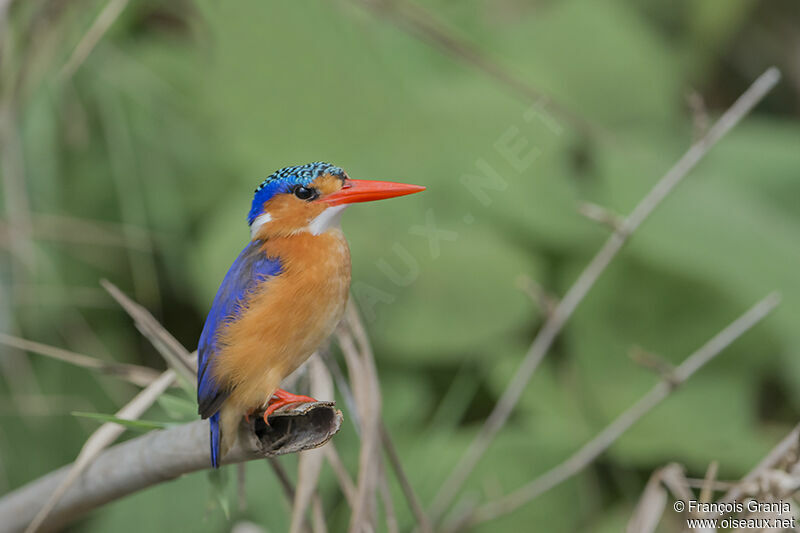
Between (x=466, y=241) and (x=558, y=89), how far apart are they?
58cm

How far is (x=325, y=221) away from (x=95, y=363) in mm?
367

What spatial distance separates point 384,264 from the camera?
1630mm

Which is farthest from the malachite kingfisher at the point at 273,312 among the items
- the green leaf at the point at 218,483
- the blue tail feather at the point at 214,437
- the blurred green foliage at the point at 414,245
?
the blurred green foliage at the point at 414,245

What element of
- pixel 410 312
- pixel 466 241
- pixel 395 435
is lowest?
pixel 395 435

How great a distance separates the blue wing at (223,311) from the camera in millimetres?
586

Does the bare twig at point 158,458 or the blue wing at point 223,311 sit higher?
the blue wing at point 223,311

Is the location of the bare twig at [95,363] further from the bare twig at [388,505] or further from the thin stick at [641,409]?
the thin stick at [641,409]

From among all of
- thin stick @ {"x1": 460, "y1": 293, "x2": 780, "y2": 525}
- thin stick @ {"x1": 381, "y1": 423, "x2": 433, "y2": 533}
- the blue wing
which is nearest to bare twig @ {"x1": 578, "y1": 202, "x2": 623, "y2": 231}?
thin stick @ {"x1": 460, "y1": 293, "x2": 780, "y2": 525}

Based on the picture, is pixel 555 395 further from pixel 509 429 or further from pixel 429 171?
pixel 429 171

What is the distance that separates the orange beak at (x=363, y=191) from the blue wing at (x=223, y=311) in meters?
0.07

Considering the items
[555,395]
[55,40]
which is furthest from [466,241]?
[55,40]

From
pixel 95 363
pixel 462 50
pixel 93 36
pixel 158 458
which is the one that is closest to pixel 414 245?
pixel 462 50

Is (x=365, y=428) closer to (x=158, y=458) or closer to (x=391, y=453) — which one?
(x=391, y=453)

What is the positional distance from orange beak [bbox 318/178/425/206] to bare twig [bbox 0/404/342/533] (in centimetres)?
14
